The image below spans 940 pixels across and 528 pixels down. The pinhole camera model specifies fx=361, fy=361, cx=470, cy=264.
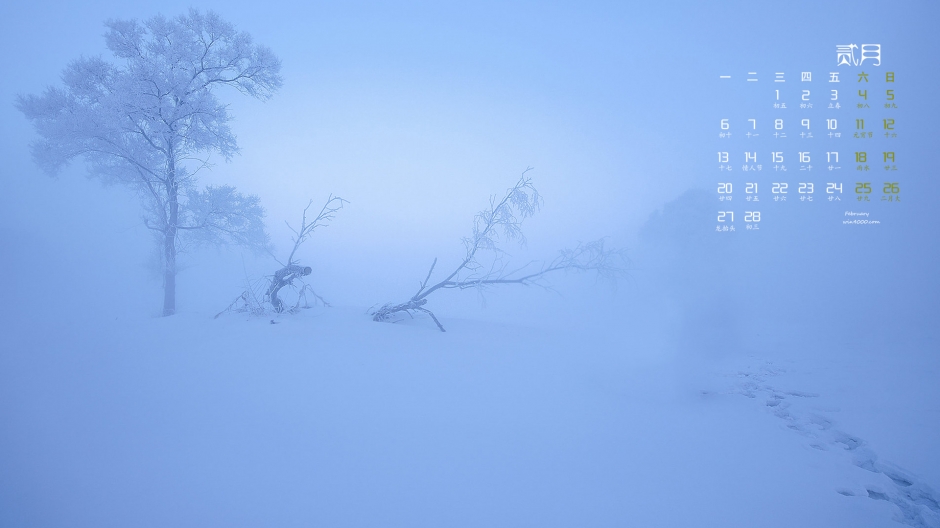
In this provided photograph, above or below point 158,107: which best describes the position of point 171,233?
below

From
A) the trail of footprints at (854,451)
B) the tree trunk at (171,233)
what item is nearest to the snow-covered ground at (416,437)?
the trail of footprints at (854,451)

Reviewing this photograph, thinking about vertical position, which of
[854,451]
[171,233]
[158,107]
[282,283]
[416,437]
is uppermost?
[158,107]

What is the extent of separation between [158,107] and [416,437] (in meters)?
9.85

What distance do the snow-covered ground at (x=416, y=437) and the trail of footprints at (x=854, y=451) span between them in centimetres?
2

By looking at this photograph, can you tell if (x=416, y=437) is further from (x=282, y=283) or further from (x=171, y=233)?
(x=171, y=233)

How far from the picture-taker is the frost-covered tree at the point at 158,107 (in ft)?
26.4

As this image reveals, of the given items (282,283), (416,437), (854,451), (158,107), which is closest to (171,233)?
(158,107)

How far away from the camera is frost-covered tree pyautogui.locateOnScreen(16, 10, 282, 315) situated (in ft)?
26.4

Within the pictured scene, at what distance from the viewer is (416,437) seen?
2.53 metres

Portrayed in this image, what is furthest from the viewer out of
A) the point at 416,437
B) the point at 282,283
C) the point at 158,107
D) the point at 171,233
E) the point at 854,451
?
the point at 171,233

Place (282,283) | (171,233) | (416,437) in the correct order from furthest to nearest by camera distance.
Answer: (171,233)
(282,283)
(416,437)

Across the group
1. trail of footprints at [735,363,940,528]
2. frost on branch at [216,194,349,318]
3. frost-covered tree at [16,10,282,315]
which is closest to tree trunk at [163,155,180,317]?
frost-covered tree at [16,10,282,315]

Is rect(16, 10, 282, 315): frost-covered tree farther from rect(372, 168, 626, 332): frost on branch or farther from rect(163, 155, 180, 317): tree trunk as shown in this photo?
rect(372, 168, 626, 332): frost on branch

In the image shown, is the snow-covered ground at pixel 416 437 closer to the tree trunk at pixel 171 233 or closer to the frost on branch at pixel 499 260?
the frost on branch at pixel 499 260
